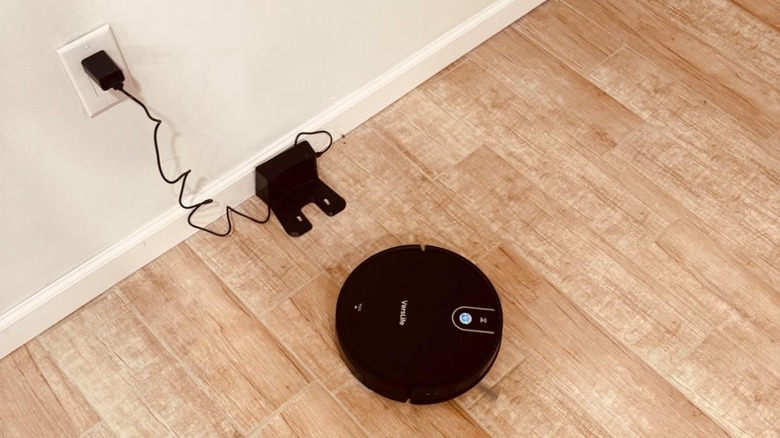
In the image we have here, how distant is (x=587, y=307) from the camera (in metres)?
1.39

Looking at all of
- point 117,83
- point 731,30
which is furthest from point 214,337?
point 731,30

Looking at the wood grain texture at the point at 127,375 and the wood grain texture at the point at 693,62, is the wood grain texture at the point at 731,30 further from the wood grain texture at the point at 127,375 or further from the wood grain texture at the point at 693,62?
the wood grain texture at the point at 127,375

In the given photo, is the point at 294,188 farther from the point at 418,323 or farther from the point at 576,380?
the point at 576,380

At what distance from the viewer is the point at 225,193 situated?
4.69 feet

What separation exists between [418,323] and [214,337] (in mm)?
344

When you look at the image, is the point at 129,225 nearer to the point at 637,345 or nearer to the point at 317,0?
the point at 317,0

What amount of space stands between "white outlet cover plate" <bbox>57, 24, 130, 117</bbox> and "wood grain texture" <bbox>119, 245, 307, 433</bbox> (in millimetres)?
390

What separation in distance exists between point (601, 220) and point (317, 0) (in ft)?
2.15

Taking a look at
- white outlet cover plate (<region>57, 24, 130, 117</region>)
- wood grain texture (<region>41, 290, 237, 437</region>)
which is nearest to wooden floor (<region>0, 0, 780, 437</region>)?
wood grain texture (<region>41, 290, 237, 437</region>)

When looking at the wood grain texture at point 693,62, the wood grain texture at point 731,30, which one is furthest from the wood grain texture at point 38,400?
the wood grain texture at point 731,30

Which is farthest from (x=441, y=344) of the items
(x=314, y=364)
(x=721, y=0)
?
(x=721, y=0)

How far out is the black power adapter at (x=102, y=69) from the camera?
1019 mm

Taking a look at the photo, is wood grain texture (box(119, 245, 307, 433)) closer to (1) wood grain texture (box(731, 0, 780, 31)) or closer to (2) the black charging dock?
(2) the black charging dock

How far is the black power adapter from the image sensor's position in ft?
3.34
